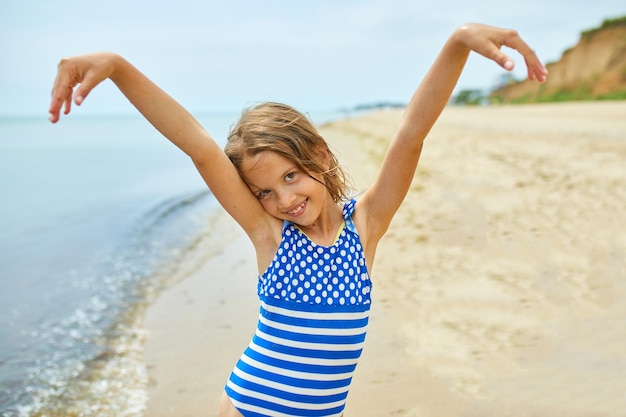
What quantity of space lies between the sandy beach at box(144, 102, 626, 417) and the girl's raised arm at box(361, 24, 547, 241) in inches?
72.8

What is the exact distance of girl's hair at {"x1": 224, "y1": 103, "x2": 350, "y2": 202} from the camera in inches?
83.5

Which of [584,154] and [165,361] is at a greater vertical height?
[584,154]

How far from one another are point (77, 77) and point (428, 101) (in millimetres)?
1096

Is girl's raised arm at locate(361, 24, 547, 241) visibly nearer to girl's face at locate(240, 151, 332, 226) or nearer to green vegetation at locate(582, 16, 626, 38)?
girl's face at locate(240, 151, 332, 226)

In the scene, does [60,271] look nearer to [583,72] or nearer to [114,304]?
[114,304]

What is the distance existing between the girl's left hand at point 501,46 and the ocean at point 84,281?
168 cm

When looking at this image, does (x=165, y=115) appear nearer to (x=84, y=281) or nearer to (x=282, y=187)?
(x=282, y=187)

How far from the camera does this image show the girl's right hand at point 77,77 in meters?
1.66

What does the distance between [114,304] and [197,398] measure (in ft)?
9.37

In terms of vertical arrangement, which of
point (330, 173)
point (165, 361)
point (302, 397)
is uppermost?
point (330, 173)

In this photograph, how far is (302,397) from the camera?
2029 millimetres

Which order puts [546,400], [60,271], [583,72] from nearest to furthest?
[546,400], [60,271], [583,72]

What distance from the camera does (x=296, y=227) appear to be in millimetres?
2180

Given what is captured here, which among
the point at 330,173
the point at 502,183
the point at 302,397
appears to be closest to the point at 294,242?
the point at 330,173
